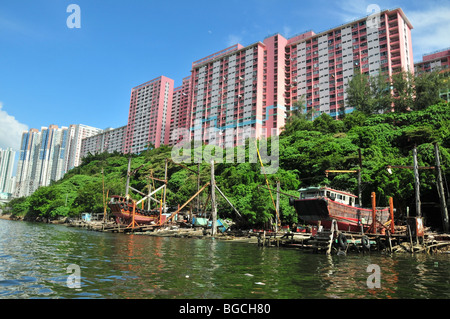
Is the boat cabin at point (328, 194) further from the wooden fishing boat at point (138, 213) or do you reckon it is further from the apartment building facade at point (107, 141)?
the apartment building facade at point (107, 141)

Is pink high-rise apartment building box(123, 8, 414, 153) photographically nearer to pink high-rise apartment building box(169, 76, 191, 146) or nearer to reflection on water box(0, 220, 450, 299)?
pink high-rise apartment building box(169, 76, 191, 146)

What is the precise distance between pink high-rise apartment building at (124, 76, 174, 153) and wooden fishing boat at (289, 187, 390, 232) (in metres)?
114

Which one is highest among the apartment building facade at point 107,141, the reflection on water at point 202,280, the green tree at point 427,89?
the apartment building facade at point 107,141

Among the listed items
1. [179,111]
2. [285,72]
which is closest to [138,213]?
[285,72]

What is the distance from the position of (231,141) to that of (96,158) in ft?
214

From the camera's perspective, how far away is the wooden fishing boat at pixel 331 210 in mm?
30531

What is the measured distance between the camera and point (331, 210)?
3050 centimetres

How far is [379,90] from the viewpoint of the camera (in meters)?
73.7

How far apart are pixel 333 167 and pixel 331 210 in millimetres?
19742

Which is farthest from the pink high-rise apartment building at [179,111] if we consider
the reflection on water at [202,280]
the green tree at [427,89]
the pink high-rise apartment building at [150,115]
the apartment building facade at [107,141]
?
the reflection on water at [202,280]

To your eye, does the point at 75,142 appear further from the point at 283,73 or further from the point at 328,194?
the point at 328,194

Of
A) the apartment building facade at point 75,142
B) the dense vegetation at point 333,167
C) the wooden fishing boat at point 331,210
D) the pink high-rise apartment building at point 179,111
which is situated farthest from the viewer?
the apartment building facade at point 75,142

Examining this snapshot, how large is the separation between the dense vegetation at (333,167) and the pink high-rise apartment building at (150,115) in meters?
62.0
